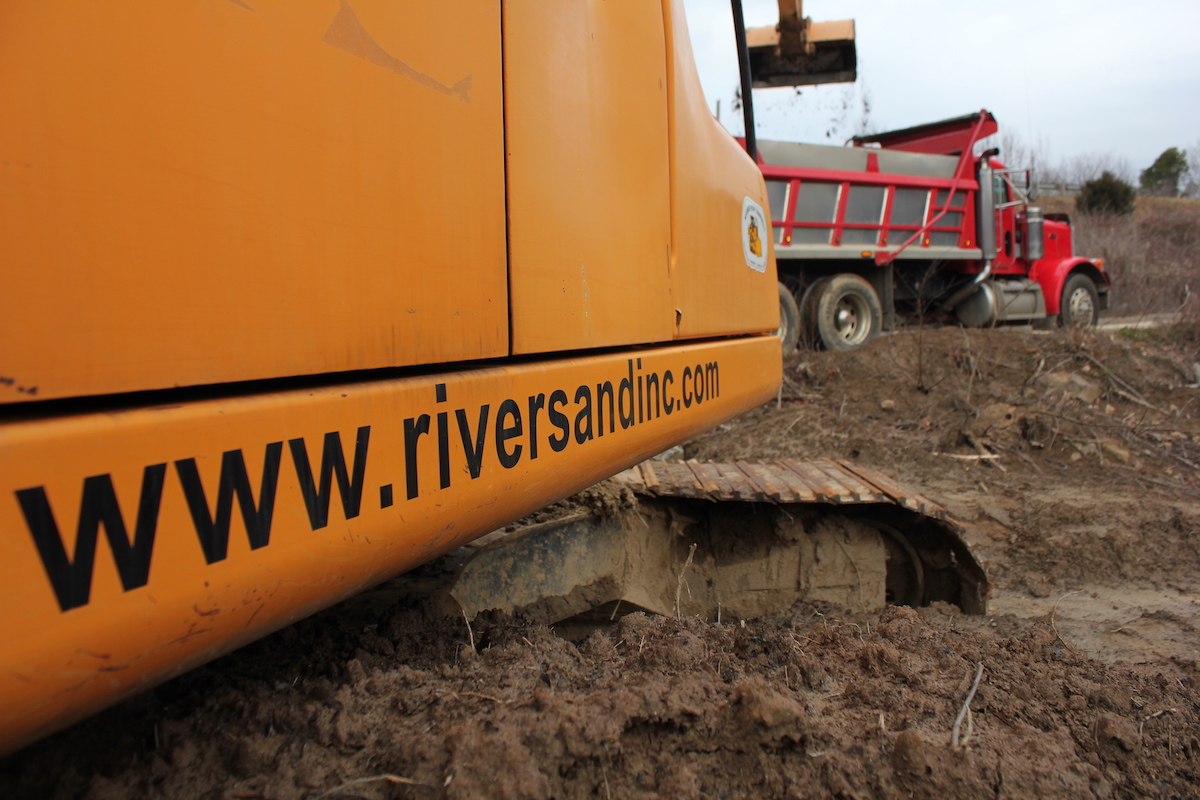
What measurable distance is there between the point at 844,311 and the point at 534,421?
9.01 metres

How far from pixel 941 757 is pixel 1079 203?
3645 centimetres

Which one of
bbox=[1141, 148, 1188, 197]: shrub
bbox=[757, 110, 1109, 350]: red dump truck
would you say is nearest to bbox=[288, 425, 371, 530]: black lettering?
bbox=[757, 110, 1109, 350]: red dump truck

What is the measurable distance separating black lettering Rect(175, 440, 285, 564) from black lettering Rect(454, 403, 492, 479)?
342 millimetres

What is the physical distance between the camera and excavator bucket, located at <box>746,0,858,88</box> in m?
4.07

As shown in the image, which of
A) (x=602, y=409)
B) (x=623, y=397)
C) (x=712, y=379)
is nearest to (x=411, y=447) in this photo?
(x=602, y=409)

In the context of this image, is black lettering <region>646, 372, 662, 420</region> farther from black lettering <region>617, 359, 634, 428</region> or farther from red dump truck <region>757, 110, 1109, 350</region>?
red dump truck <region>757, 110, 1109, 350</region>

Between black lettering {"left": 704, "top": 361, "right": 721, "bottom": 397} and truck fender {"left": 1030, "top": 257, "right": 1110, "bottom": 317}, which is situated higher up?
truck fender {"left": 1030, "top": 257, "right": 1110, "bottom": 317}

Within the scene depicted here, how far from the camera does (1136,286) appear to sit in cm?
2072

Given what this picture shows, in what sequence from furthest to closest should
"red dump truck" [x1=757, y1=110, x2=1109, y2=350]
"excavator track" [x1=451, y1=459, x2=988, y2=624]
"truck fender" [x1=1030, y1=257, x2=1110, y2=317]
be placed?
"truck fender" [x1=1030, y1=257, x2=1110, y2=317] < "red dump truck" [x1=757, y1=110, x2=1109, y2=350] < "excavator track" [x1=451, y1=459, x2=988, y2=624]

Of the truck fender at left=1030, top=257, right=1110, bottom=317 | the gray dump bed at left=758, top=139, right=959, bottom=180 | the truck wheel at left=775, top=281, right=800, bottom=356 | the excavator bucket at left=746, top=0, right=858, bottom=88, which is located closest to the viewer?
the excavator bucket at left=746, top=0, right=858, bottom=88

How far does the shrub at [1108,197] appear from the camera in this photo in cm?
2981

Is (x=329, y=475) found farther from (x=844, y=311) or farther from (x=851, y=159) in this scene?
(x=851, y=159)

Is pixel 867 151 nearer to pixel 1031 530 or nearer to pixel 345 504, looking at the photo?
pixel 1031 530

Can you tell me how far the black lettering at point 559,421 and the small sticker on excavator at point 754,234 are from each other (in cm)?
133
